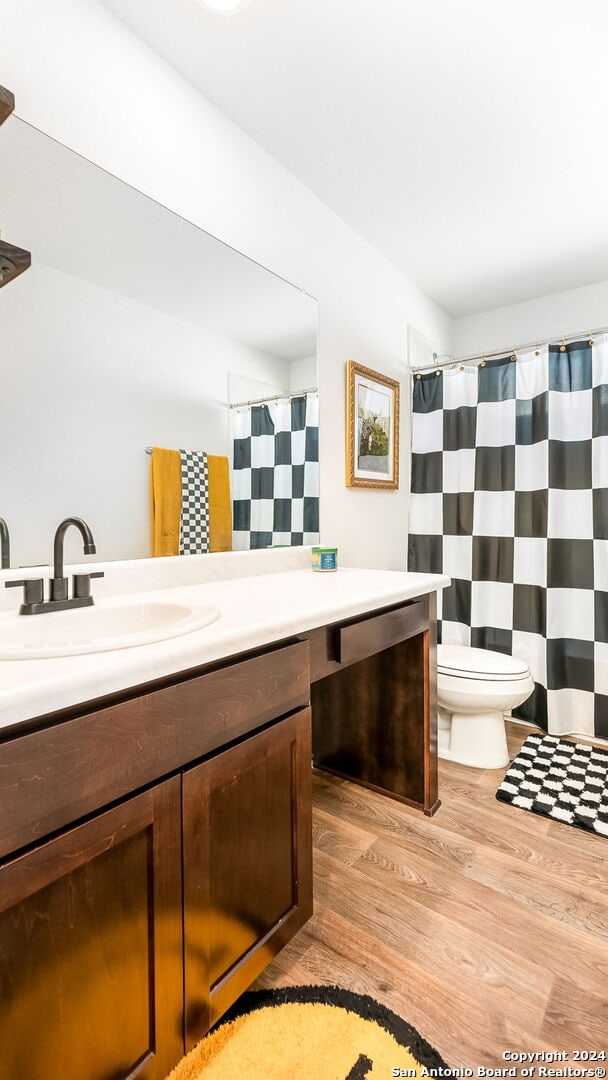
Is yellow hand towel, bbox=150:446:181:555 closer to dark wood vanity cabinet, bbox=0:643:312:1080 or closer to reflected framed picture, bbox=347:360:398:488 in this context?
dark wood vanity cabinet, bbox=0:643:312:1080

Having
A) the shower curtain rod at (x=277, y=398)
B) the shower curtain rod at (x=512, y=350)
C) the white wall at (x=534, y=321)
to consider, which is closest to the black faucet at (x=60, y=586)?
the shower curtain rod at (x=277, y=398)

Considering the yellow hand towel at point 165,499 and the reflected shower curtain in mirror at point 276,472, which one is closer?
the yellow hand towel at point 165,499

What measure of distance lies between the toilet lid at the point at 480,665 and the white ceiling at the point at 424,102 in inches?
74.9

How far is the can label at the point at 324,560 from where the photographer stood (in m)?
1.85

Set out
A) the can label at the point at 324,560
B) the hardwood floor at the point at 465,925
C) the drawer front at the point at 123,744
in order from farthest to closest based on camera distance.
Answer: the can label at the point at 324,560 < the hardwood floor at the point at 465,925 < the drawer front at the point at 123,744

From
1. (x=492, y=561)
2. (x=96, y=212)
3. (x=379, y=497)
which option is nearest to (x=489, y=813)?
(x=492, y=561)

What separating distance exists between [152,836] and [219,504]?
103 cm

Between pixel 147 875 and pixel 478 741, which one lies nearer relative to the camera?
pixel 147 875

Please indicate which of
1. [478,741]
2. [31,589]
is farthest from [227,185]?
[478,741]

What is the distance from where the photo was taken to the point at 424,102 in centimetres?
155

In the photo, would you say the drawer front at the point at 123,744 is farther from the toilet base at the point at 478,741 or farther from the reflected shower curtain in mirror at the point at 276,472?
the toilet base at the point at 478,741

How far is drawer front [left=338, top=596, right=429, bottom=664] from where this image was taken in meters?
1.24

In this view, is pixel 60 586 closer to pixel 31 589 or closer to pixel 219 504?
pixel 31 589

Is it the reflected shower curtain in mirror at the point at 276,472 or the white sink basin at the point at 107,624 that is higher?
the reflected shower curtain in mirror at the point at 276,472
